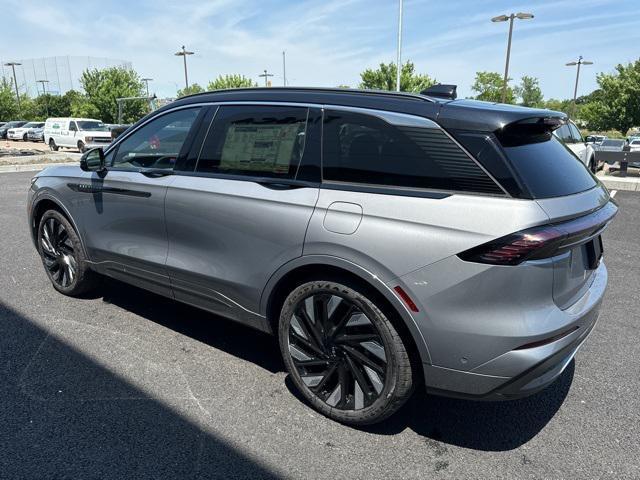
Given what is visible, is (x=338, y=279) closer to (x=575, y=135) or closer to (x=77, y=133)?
(x=575, y=135)

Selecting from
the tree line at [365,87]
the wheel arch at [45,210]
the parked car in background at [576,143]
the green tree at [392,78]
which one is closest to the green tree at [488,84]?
the tree line at [365,87]

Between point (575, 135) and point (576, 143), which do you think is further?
point (575, 135)

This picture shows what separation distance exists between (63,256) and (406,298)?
11.2ft

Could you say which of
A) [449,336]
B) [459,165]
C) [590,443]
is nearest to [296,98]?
[459,165]

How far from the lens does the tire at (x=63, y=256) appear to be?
13.7ft

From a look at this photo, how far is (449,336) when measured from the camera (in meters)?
2.23

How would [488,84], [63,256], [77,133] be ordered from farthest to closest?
[488,84]
[77,133]
[63,256]

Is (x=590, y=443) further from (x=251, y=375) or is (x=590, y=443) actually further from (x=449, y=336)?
(x=251, y=375)

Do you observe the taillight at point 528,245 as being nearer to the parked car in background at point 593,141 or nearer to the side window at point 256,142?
the side window at point 256,142

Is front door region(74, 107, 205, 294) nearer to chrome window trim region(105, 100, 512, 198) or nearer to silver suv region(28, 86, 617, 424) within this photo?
silver suv region(28, 86, 617, 424)

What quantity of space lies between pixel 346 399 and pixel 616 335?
2493 mm

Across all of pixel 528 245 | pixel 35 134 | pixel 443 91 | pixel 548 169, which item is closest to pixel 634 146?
pixel 443 91

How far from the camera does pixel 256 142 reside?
299cm

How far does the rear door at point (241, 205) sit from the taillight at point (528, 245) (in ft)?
3.05
